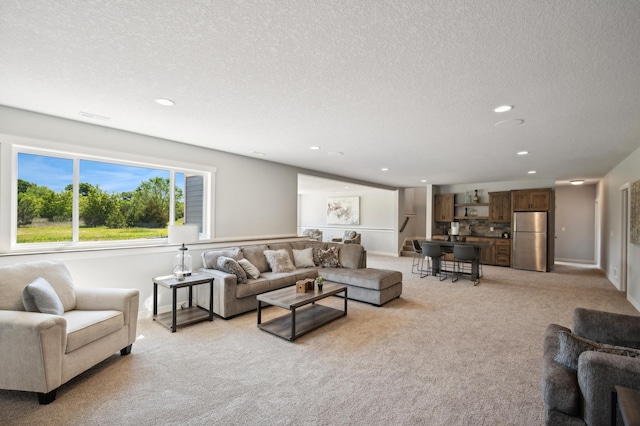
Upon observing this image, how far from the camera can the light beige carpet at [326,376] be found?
1962 mm

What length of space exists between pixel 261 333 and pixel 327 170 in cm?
419

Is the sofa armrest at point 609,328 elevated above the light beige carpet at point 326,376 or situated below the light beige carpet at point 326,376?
above

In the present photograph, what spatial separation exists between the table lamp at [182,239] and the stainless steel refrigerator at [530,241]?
8077mm

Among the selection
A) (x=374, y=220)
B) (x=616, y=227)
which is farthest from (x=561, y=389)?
(x=374, y=220)

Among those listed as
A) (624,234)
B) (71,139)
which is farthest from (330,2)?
(624,234)

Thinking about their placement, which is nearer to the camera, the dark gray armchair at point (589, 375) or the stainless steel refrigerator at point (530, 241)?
the dark gray armchair at point (589, 375)

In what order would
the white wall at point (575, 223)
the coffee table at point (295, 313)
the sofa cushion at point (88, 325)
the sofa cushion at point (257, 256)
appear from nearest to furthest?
the sofa cushion at point (88, 325), the coffee table at point (295, 313), the sofa cushion at point (257, 256), the white wall at point (575, 223)

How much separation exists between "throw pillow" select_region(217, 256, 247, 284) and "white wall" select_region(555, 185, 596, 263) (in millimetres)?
10100

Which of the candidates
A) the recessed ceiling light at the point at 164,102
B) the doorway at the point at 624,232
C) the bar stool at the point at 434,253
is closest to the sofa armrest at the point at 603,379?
the recessed ceiling light at the point at 164,102

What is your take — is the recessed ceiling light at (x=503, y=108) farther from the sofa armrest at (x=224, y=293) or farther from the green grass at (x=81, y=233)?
the green grass at (x=81, y=233)

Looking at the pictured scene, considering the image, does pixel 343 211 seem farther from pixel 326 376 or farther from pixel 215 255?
pixel 326 376

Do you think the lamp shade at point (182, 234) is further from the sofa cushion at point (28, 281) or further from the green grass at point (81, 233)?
the sofa cushion at point (28, 281)

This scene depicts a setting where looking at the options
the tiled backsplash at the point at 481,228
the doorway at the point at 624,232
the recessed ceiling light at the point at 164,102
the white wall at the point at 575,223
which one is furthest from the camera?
the white wall at the point at 575,223

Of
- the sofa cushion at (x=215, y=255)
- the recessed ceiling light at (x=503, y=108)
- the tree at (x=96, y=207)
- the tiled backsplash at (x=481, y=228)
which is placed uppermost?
the recessed ceiling light at (x=503, y=108)
